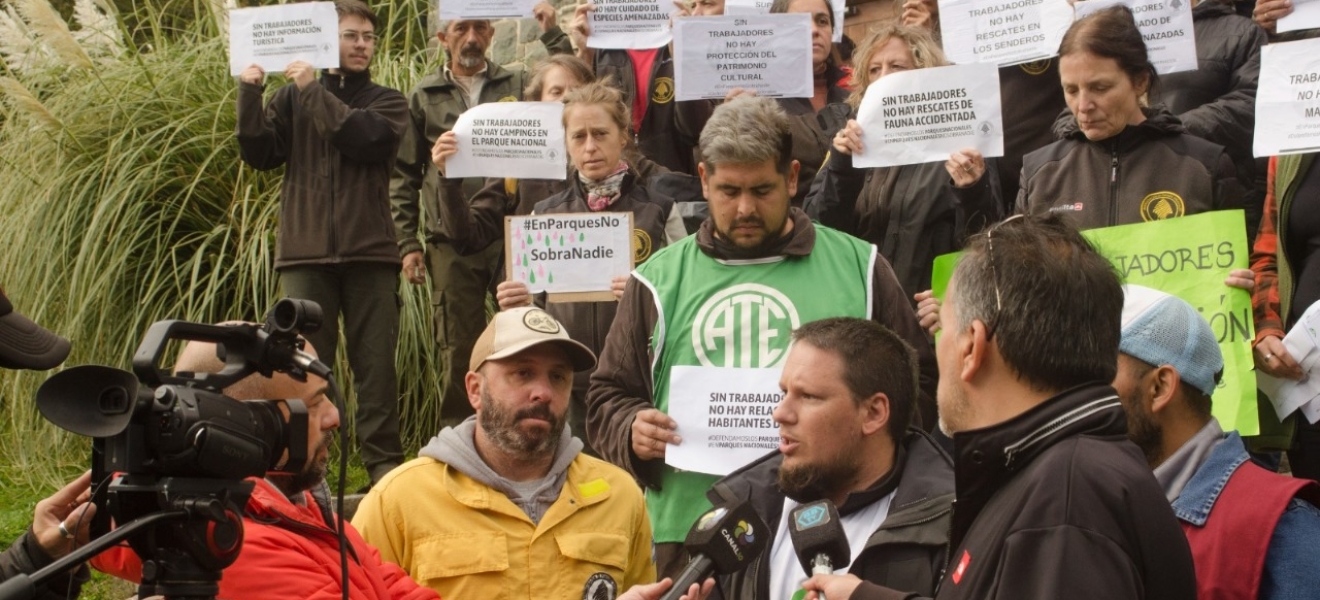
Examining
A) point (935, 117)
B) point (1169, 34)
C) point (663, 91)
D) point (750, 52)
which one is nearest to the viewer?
point (935, 117)

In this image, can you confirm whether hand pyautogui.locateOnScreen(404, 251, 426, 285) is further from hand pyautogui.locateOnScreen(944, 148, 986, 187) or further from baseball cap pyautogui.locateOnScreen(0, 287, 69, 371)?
baseball cap pyautogui.locateOnScreen(0, 287, 69, 371)

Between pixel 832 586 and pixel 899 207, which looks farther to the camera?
pixel 899 207

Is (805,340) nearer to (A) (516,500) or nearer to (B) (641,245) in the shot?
(A) (516,500)

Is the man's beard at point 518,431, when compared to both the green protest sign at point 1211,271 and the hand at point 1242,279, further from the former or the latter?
the hand at point 1242,279

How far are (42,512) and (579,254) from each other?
3529 mm

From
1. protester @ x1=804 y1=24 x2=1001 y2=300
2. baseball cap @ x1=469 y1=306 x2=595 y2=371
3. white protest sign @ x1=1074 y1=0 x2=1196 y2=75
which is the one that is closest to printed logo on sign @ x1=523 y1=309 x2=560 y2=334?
baseball cap @ x1=469 y1=306 x2=595 y2=371

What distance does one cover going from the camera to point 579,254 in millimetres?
6645

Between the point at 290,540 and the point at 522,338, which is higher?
the point at 522,338

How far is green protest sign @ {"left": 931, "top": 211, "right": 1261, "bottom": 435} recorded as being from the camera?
5293 millimetres

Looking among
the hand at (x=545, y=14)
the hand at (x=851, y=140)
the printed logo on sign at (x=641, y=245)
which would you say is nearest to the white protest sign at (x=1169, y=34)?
the hand at (x=851, y=140)

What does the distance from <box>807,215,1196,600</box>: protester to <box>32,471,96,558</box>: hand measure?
1.65 m

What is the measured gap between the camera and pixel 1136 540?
9.00 ft

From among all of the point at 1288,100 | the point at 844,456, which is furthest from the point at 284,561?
the point at 1288,100

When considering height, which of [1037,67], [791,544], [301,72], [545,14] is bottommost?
[791,544]
